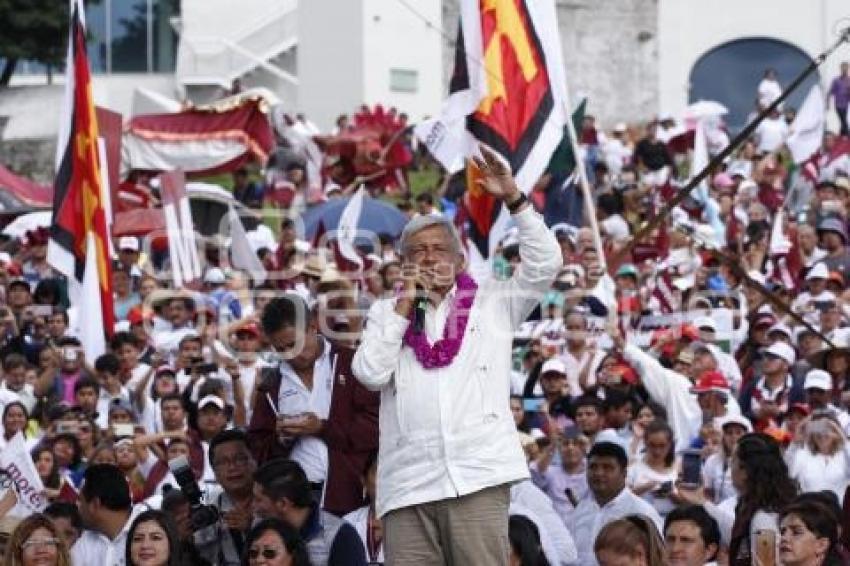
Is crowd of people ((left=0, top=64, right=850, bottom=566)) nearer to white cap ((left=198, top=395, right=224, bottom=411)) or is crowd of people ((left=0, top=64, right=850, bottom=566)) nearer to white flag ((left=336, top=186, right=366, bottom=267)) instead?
white cap ((left=198, top=395, right=224, bottom=411))

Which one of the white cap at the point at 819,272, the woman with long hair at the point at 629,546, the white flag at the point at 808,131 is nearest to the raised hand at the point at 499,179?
the woman with long hair at the point at 629,546

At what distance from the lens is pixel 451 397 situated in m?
10.4

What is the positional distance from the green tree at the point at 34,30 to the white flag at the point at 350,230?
65.5 ft

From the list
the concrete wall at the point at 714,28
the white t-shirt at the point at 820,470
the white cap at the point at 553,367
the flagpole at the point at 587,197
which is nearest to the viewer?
the white t-shirt at the point at 820,470

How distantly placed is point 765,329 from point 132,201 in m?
10.8

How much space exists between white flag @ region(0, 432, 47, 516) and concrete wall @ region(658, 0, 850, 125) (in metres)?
32.0

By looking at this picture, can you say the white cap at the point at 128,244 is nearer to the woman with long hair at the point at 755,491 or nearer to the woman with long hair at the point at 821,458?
the woman with long hair at the point at 821,458

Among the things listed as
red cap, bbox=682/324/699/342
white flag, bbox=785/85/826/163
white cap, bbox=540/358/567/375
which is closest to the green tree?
white flag, bbox=785/85/826/163

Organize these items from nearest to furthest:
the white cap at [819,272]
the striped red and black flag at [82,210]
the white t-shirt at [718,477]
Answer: the white t-shirt at [718,477], the striped red and black flag at [82,210], the white cap at [819,272]

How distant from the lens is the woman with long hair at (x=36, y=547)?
12.4 m

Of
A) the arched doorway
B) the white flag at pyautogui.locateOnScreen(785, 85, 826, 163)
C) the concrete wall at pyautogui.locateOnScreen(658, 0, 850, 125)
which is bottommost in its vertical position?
the white flag at pyautogui.locateOnScreen(785, 85, 826, 163)

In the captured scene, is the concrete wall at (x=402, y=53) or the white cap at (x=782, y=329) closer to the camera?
the white cap at (x=782, y=329)

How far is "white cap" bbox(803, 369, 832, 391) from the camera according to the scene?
1647cm

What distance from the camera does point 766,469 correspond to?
44.3 feet
